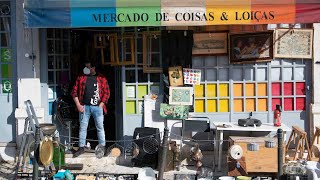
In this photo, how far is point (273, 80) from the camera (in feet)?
36.3

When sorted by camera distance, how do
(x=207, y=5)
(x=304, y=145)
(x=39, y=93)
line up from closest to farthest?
(x=207, y=5) < (x=304, y=145) < (x=39, y=93)

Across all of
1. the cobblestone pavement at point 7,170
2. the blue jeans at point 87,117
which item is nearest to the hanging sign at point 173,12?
the blue jeans at point 87,117

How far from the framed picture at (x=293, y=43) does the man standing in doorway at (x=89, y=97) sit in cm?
361

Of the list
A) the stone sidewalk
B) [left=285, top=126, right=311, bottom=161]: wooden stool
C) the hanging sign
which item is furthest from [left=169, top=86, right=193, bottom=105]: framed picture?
[left=285, top=126, right=311, bottom=161]: wooden stool

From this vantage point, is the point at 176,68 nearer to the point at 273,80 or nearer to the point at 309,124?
the point at 273,80

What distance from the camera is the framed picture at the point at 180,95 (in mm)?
10836

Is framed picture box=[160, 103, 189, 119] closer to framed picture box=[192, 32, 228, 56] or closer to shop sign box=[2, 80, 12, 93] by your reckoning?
framed picture box=[192, 32, 228, 56]

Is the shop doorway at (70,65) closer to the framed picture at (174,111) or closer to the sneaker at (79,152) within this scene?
the sneaker at (79,152)

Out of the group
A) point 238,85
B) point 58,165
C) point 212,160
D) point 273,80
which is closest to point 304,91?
point 273,80

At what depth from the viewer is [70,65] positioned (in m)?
11.9

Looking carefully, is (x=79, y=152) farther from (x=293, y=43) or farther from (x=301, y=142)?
(x=293, y=43)

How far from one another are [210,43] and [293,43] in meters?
1.68

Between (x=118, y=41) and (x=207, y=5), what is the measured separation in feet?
7.60

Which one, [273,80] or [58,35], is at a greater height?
[58,35]
